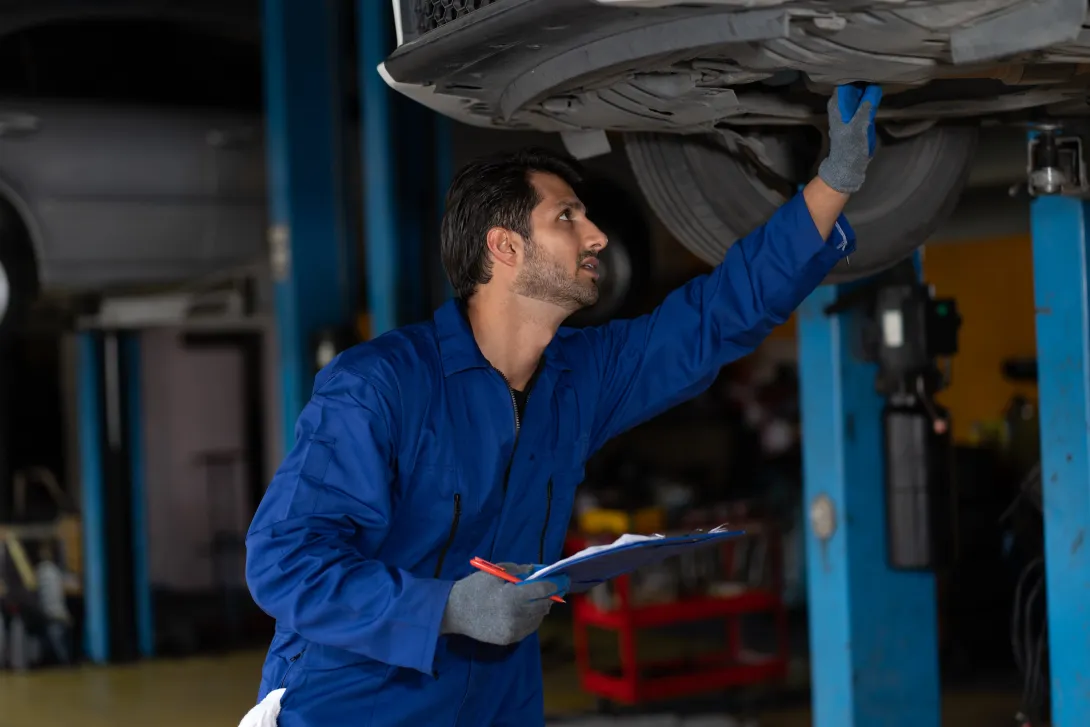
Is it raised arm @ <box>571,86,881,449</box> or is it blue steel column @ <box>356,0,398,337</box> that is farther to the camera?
blue steel column @ <box>356,0,398,337</box>

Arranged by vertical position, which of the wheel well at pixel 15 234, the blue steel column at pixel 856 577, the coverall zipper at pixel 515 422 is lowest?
the blue steel column at pixel 856 577

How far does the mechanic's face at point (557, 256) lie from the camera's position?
71.4 inches

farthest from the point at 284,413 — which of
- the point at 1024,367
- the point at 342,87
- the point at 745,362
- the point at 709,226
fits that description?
the point at 745,362

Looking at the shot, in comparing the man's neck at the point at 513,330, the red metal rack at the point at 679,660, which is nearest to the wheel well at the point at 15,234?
the red metal rack at the point at 679,660

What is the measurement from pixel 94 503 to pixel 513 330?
556 centimetres

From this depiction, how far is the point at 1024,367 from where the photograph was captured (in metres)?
5.26

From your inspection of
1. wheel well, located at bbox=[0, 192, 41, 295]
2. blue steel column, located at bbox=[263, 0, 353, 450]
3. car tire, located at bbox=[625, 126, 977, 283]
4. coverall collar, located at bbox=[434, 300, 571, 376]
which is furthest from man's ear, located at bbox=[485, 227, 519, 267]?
wheel well, located at bbox=[0, 192, 41, 295]

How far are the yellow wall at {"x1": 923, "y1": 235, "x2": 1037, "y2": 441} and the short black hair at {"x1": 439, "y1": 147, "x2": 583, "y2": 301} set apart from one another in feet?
16.2

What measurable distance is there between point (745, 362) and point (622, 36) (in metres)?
6.55

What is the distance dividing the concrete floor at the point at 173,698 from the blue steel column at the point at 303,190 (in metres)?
1.67

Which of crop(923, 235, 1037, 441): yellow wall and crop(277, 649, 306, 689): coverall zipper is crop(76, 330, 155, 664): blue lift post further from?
crop(277, 649, 306, 689): coverall zipper

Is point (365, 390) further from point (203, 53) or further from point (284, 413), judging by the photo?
point (203, 53)

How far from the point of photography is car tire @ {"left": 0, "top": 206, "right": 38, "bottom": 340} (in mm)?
4402

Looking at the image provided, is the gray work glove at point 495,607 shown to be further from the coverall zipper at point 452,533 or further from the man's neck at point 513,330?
the man's neck at point 513,330
